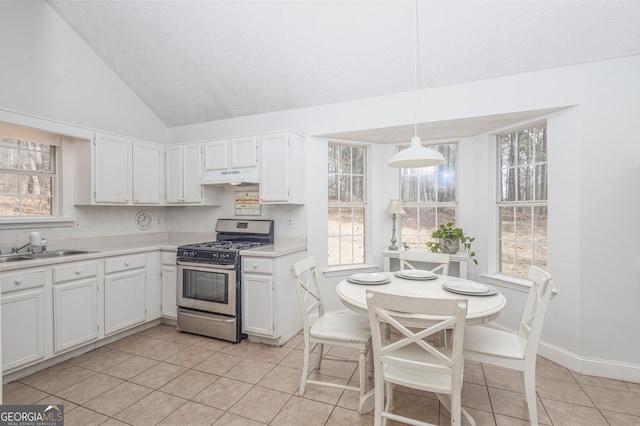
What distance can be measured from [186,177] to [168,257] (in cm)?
103

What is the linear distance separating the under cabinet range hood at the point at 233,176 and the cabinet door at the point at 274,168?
0.10 m

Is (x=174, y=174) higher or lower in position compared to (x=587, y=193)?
higher

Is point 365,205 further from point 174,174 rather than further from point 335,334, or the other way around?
point 174,174

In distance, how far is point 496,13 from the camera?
241 centimetres

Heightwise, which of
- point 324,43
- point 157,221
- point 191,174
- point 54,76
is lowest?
point 157,221

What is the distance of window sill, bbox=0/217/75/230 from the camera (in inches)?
111

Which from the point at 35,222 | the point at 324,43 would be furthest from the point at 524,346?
the point at 35,222

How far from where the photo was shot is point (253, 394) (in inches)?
89.2

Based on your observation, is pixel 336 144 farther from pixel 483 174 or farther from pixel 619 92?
pixel 619 92

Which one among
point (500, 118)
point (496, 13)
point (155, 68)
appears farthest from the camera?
point (155, 68)

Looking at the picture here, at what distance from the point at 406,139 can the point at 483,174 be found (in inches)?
38.0

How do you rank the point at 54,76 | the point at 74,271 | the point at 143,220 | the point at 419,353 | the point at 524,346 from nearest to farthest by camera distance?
the point at 419,353
the point at 524,346
the point at 74,271
the point at 54,76
the point at 143,220

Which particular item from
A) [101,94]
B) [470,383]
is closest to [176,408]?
[470,383]

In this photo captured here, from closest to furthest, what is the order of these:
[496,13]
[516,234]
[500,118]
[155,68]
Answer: [496,13], [500,118], [516,234], [155,68]
